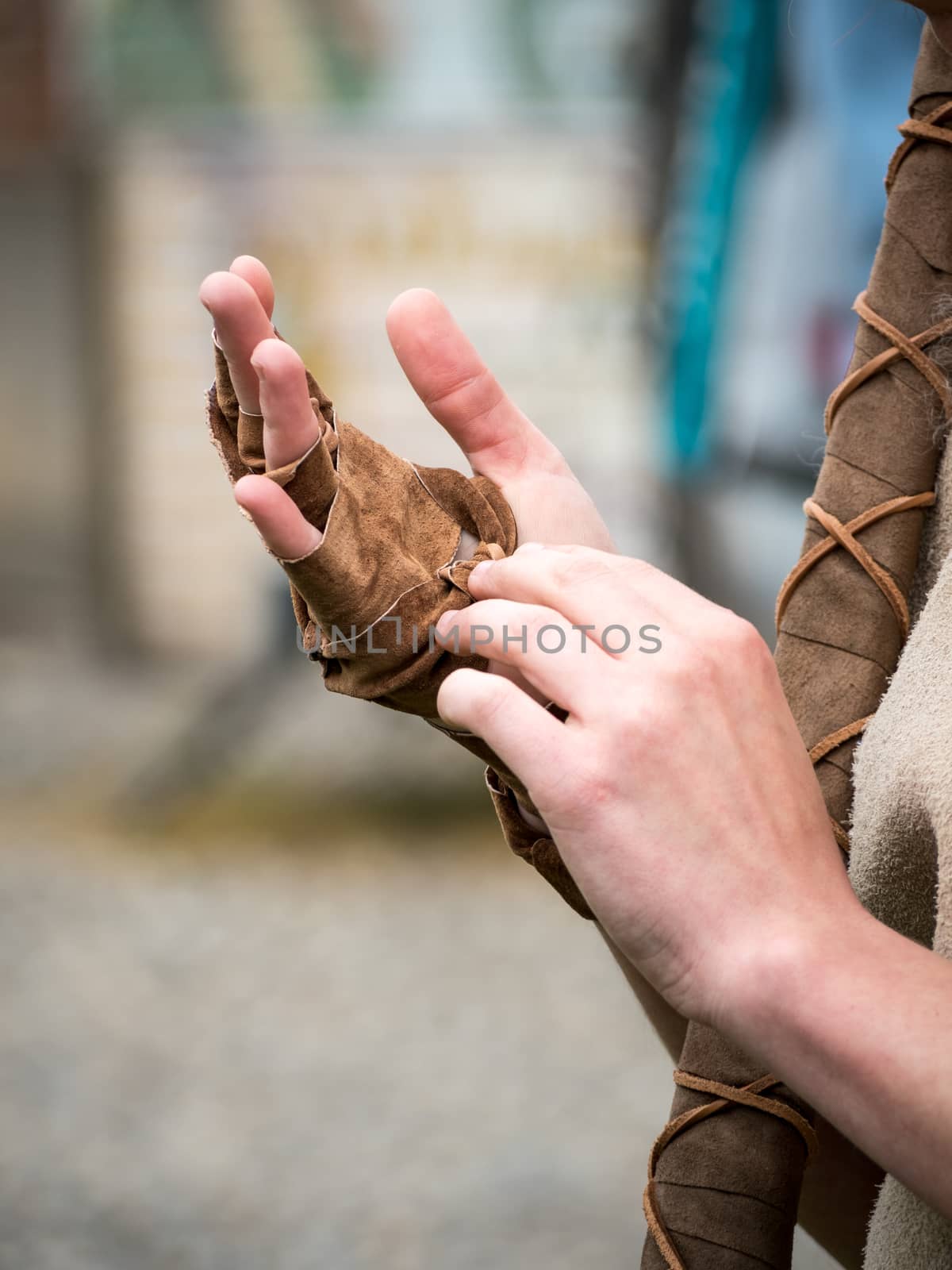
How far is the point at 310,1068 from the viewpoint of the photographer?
2.23 m

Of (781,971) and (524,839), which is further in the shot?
(524,839)

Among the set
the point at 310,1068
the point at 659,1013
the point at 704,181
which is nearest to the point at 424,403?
the point at 659,1013

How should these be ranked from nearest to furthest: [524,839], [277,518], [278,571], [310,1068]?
[277,518], [524,839], [310,1068], [278,571]

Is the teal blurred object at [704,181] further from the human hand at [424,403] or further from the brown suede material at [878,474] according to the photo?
the human hand at [424,403]

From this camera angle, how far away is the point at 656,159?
334 cm

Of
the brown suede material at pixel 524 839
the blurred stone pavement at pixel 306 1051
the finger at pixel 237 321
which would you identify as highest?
the finger at pixel 237 321

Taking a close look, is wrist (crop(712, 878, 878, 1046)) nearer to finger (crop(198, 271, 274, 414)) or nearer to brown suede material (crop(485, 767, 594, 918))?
brown suede material (crop(485, 767, 594, 918))

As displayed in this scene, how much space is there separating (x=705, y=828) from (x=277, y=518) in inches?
9.8

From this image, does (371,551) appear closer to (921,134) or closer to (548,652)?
(548,652)

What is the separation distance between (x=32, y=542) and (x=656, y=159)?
2.53m

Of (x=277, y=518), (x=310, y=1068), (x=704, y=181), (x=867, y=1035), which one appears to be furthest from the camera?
(x=704, y=181)

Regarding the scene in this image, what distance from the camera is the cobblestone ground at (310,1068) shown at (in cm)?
188

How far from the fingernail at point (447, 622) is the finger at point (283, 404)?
112 mm

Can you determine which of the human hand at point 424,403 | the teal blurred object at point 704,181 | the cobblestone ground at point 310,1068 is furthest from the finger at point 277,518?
the teal blurred object at point 704,181
